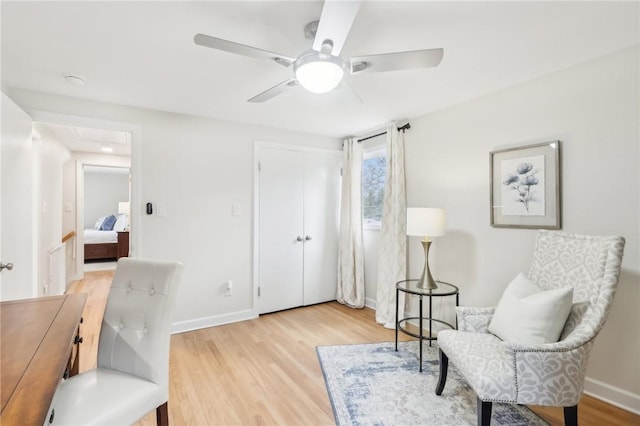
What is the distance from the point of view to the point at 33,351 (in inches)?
41.7

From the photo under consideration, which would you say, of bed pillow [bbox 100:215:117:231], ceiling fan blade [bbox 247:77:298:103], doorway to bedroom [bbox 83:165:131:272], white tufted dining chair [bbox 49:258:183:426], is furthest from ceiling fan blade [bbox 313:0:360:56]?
bed pillow [bbox 100:215:117:231]

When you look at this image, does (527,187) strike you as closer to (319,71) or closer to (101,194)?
(319,71)

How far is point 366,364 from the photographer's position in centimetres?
246

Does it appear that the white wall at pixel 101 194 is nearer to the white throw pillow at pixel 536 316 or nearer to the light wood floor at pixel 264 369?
the light wood floor at pixel 264 369

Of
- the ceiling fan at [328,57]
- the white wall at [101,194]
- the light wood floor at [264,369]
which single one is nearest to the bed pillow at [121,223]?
the white wall at [101,194]

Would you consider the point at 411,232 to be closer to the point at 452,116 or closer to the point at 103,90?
the point at 452,116

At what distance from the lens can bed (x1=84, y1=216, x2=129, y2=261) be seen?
21.3ft

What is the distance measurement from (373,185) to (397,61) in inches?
97.6

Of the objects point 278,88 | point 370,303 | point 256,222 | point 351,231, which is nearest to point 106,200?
point 256,222

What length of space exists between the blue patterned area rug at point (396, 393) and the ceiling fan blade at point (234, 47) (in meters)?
2.03

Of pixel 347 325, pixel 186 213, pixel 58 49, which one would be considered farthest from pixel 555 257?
pixel 58 49

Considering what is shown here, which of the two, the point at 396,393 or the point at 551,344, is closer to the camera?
the point at 551,344

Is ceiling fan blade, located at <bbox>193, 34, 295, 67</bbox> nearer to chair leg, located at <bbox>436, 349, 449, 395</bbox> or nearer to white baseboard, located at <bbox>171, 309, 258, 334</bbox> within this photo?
chair leg, located at <bbox>436, 349, 449, 395</bbox>

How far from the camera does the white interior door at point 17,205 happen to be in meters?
1.91
